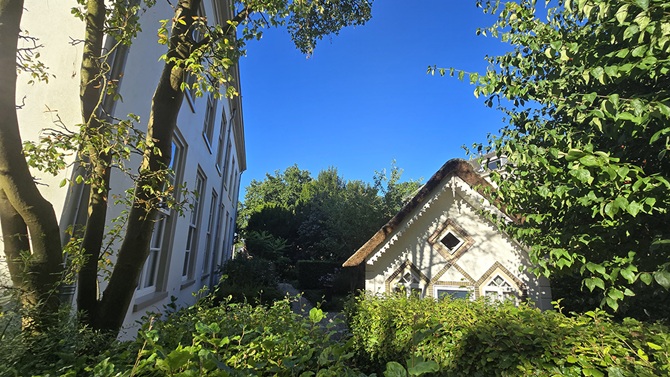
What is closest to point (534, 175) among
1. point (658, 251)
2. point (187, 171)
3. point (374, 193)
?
point (658, 251)

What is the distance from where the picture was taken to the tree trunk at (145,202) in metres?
2.66

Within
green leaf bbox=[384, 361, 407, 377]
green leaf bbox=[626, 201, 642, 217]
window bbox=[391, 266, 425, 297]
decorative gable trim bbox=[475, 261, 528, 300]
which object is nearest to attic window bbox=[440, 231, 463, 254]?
decorative gable trim bbox=[475, 261, 528, 300]

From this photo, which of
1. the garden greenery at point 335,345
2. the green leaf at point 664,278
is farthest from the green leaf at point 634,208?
the garden greenery at point 335,345

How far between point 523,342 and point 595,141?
2.66 metres

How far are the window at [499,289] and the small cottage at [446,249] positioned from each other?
2 centimetres

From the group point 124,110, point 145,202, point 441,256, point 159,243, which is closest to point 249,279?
point 159,243

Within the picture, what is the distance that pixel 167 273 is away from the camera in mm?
6699

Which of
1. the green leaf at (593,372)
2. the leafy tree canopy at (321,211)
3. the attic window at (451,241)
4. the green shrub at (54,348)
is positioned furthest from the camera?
the leafy tree canopy at (321,211)

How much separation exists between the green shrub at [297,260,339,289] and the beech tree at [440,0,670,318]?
16.2 metres

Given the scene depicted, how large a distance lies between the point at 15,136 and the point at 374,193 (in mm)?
17816

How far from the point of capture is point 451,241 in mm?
7801

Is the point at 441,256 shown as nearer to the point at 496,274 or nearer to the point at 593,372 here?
the point at 496,274

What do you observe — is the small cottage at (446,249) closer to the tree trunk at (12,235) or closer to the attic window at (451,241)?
the attic window at (451,241)

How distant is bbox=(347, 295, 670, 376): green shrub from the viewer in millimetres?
2516
